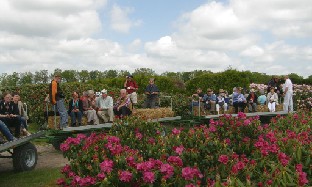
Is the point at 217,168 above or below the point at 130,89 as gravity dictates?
below

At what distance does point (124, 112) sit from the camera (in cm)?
1345

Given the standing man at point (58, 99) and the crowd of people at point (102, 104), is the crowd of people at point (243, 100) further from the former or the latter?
the standing man at point (58, 99)

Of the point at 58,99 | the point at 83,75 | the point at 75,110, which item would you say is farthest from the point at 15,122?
the point at 83,75

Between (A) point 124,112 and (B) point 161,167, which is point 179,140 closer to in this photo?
(B) point 161,167

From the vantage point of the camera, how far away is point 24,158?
934 cm

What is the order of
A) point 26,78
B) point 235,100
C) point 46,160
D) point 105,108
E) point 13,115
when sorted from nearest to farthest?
point 13,115, point 46,160, point 105,108, point 235,100, point 26,78

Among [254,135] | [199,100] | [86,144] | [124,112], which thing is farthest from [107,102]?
[86,144]

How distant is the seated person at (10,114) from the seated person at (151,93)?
655 centimetres

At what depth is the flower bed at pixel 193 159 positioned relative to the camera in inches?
168

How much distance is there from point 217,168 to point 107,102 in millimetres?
8701

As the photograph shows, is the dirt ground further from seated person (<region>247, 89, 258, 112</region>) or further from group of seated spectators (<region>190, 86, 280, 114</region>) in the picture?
seated person (<region>247, 89, 258, 112</region>)

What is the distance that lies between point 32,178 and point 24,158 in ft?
2.70

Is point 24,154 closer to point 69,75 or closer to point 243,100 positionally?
point 243,100

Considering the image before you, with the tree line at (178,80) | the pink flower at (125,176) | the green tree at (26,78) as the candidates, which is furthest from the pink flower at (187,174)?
the green tree at (26,78)
